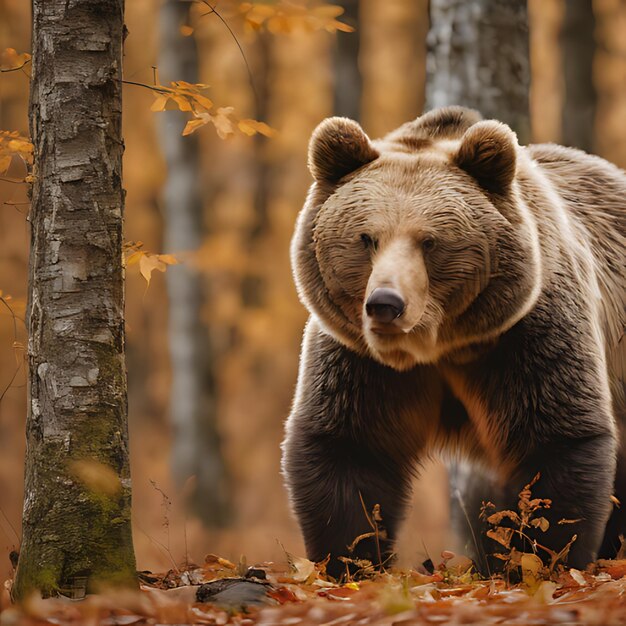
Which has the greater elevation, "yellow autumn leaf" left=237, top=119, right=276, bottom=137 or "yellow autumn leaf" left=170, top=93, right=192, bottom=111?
"yellow autumn leaf" left=170, top=93, right=192, bottom=111

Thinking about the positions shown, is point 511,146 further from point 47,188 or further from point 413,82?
point 413,82

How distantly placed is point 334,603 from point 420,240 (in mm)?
1728

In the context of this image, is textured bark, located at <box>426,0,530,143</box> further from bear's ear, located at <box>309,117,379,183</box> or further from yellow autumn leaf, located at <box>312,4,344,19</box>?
bear's ear, located at <box>309,117,379,183</box>

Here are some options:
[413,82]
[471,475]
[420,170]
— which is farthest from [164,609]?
[413,82]

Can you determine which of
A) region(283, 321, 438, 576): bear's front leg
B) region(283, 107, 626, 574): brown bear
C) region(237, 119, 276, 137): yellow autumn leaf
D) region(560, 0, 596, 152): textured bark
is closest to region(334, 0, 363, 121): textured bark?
region(560, 0, 596, 152): textured bark

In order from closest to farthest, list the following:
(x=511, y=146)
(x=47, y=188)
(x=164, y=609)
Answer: (x=164, y=609) < (x=47, y=188) < (x=511, y=146)

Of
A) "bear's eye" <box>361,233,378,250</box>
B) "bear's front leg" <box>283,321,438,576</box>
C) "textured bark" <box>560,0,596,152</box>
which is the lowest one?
"bear's front leg" <box>283,321,438,576</box>

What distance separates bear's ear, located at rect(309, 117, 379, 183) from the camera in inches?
191

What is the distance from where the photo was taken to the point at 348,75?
11164mm

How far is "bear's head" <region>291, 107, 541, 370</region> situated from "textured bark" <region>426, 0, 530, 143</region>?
2151 millimetres

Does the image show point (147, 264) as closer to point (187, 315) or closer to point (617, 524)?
point (617, 524)

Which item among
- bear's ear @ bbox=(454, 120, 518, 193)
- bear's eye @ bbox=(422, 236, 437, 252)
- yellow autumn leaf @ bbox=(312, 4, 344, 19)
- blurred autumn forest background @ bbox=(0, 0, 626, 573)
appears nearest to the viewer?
bear's eye @ bbox=(422, 236, 437, 252)

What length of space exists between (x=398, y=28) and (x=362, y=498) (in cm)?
1439

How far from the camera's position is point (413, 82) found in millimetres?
18266
